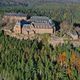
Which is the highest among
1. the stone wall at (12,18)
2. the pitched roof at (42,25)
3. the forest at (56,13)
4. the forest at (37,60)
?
the pitched roof at (42,25)

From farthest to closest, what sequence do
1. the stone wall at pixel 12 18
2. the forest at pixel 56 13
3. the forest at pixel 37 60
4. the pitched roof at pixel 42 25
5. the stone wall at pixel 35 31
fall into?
1. the forest at pixel 56 13
2. the stone wall at pixel 12 18
3. the pitched roof at pixel 42 25
4. the stone wall at pixel 35 31
5. the forest at pixel 37 60

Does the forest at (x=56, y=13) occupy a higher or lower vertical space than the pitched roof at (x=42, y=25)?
lower

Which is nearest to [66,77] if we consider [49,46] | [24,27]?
[49,46]

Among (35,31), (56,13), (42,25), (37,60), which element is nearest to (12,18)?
(42,25)

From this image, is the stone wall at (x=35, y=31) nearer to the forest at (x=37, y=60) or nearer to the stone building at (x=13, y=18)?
the forest at (x=37, y=60)

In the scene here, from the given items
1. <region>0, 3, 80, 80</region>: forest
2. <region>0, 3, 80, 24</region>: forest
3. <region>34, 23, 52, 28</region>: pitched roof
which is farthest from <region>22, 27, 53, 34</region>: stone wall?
<region>0, 3, 80, 24</region>: forest

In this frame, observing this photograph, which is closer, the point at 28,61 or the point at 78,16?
the point at 28,61

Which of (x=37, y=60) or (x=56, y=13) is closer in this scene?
(x=37, y=60)

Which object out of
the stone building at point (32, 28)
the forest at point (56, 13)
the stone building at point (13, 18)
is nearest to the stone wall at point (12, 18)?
the stone building at point (13, 18)

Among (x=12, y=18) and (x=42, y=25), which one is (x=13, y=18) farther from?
(x=42, y=25)

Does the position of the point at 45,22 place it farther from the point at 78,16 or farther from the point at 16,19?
the point at 78,16

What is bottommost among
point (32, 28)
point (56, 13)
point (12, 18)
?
point (56, 13)
